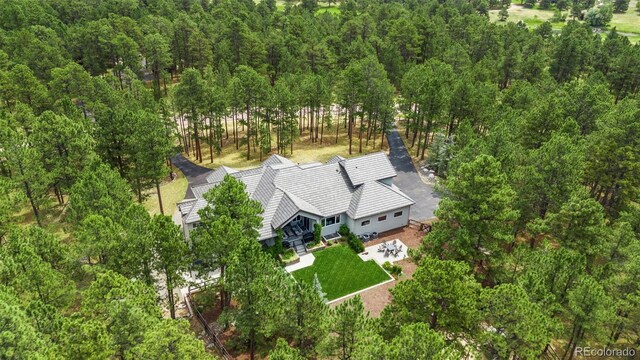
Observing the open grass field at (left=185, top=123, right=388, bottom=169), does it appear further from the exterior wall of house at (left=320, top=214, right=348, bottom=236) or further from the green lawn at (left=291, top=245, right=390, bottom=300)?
the green lawn at (left=291, top=245, right=390, bottom=300)

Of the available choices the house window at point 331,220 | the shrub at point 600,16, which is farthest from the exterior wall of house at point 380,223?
the shrub at point 600,16

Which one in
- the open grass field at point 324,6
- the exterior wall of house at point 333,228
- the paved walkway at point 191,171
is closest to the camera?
the exterior wall of house at point 333,228

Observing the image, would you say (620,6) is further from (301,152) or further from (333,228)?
(333,228)

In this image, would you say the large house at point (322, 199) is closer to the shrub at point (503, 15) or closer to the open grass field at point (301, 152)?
the open grass field at point (301, 152)

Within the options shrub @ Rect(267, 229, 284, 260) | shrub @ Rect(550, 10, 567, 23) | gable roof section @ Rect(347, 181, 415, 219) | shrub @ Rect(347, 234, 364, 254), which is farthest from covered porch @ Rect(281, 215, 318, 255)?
shrub @ Rect(550, 10, 567, 23)

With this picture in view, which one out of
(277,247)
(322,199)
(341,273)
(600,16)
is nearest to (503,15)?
(600,16)

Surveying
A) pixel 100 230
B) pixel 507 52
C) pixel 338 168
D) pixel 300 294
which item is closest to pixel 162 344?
pixel 300 294

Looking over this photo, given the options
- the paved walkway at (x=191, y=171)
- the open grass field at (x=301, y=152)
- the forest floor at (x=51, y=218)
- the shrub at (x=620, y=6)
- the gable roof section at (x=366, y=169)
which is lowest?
the forest floor at (x=51, y=218)
